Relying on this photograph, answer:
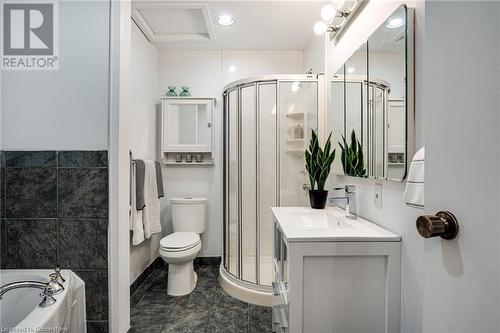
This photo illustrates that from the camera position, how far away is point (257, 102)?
2320 mm

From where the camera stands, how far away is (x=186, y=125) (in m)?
2.83

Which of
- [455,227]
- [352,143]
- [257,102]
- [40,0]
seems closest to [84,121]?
[40,0]

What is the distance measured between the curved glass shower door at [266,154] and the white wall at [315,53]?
0.65 feet

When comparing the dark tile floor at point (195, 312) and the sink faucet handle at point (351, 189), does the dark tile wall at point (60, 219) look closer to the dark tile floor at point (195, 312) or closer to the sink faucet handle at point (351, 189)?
the dark tile floor at point (195, 312)

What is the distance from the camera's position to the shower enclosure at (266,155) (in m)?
2.27

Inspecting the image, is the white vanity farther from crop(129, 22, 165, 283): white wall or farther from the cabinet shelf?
crop(129, 22, 165, 283): white wall

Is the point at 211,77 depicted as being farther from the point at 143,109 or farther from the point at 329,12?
the point at 329,12

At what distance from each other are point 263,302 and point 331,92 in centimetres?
185

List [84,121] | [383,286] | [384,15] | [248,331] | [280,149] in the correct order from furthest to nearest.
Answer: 1. [280,149]
2. [248,331]
3. [84,121]
4. [384,15]
5. [383,286]

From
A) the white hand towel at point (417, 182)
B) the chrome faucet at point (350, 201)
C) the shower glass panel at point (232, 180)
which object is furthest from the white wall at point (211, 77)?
the white hand towel at point (417, 182)

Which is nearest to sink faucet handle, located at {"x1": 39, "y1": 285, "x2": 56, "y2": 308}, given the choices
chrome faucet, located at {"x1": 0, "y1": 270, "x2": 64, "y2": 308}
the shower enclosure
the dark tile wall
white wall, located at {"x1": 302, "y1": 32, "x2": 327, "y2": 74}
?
chrome faucet, located at {"x1": 0, "y1": 270, "x2": 64, "y2": 308}

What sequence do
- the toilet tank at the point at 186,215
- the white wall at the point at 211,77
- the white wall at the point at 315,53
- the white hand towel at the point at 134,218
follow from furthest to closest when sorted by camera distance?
the white wall at the point at 211,77 < the toilet tank at the point at 186,215 < the white wall at the point at 315,53 < the white hand towel at the point at 134,218

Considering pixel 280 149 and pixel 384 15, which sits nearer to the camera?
pixel 384 15

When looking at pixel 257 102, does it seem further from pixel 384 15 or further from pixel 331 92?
pixel 384 15
